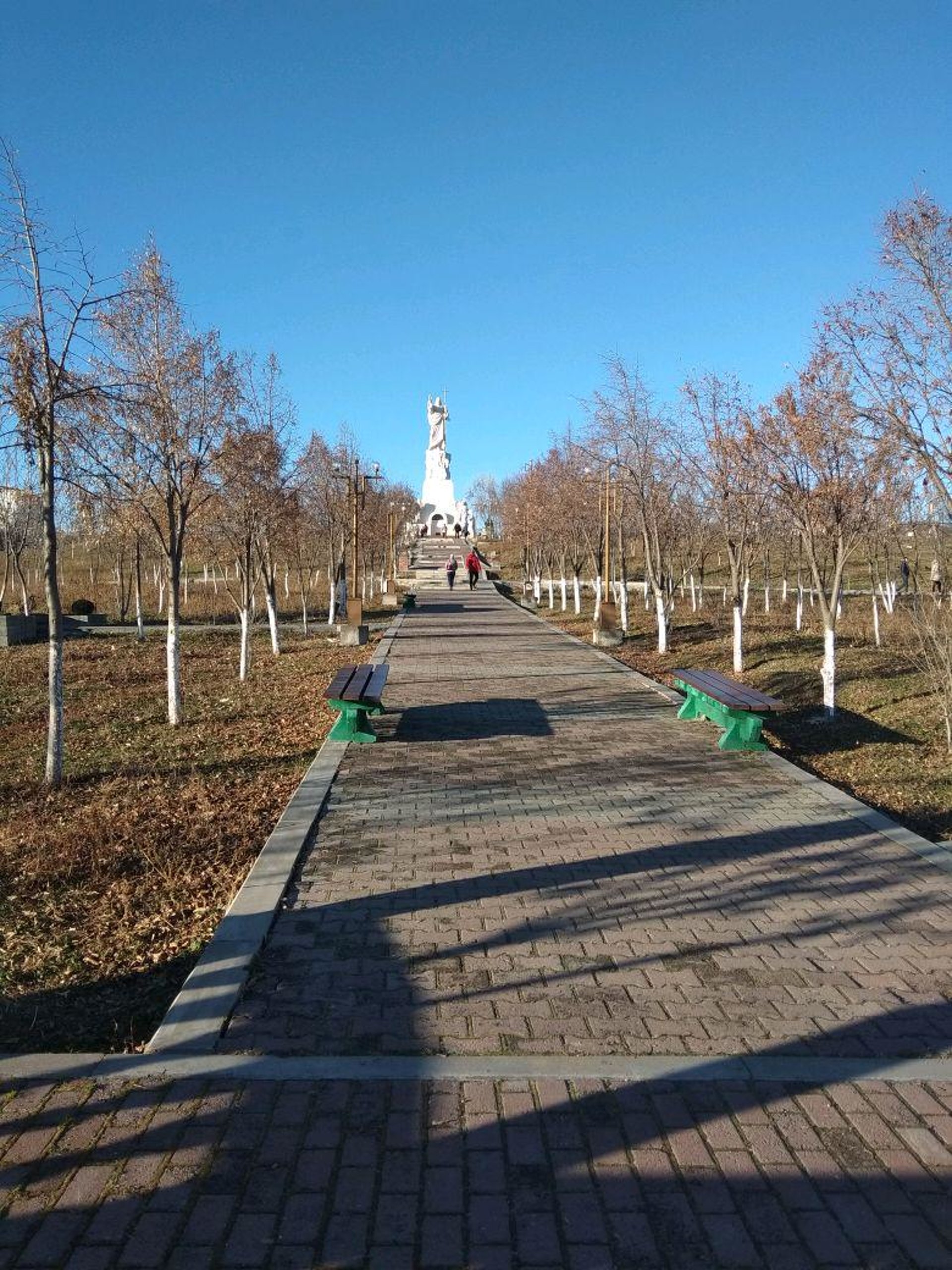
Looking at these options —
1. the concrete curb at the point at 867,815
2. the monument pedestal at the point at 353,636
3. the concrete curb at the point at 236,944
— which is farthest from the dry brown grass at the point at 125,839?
the monument pedestal at the point at 353,636

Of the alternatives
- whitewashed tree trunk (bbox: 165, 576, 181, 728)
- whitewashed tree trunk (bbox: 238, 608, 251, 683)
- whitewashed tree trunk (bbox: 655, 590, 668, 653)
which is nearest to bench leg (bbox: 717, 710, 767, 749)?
whitewashed tree trunk (bbox: 165, 576, 181, 728)

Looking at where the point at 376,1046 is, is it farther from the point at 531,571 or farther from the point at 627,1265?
the point at 531,571

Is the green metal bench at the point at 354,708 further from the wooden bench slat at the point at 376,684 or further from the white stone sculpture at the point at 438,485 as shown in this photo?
the white stone sculpture at the point at 438,485

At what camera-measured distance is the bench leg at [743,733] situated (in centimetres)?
883

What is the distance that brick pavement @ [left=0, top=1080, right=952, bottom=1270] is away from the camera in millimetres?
2555

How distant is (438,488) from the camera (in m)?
93.4

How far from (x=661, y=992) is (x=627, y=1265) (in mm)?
1544

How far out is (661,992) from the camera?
3988 mm

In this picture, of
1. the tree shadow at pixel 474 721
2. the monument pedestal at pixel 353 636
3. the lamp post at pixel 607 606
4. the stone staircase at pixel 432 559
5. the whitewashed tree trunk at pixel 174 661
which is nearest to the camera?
the tree shadow at pixel 474 721

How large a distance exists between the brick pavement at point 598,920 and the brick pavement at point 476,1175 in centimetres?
34

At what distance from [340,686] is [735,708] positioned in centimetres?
387

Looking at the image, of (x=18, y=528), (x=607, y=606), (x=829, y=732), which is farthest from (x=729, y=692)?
(x=18, y=528)

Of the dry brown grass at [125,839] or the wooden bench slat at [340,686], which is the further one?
the wooden bench slat at [340,686]

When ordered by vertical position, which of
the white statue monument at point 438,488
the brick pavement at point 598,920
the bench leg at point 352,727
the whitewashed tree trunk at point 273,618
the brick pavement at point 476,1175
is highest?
the white statue monument at point 438,488
